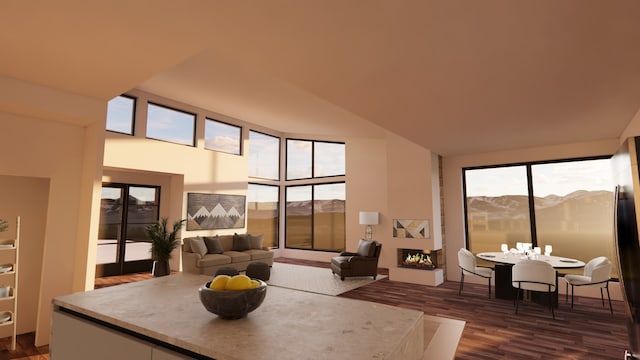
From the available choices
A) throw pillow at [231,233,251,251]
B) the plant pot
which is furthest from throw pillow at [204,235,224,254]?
the plant pot

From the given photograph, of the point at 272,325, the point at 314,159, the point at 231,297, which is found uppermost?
the point at 314,159

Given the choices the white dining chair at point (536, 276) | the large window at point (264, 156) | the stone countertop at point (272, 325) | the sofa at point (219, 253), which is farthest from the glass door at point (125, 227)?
the white dining chair at point (536, 276)

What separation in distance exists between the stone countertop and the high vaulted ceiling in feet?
5.81

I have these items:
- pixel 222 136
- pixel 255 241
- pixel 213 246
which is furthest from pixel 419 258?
pixel 222 136

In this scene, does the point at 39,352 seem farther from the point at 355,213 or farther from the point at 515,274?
the point at 355,213

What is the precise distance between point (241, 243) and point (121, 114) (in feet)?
12.7

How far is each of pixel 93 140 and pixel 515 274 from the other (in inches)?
232

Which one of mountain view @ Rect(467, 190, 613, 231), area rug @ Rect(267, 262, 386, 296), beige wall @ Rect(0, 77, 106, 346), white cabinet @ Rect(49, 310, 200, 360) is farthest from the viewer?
area rug @ Rect(267, 262, 386, 296)

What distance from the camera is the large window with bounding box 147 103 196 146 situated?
25.0 ft

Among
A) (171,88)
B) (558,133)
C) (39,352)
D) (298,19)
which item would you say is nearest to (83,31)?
(298,19)

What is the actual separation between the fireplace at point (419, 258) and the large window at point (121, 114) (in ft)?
21.4

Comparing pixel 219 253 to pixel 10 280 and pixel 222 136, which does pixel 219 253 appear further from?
pixel 10 280

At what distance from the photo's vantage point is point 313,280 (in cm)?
693

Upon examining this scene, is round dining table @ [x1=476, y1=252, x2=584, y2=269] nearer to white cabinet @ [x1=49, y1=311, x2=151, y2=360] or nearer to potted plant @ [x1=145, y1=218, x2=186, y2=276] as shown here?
white cabinet @ [x1=49, y1=311, x2=151, y2=360]
